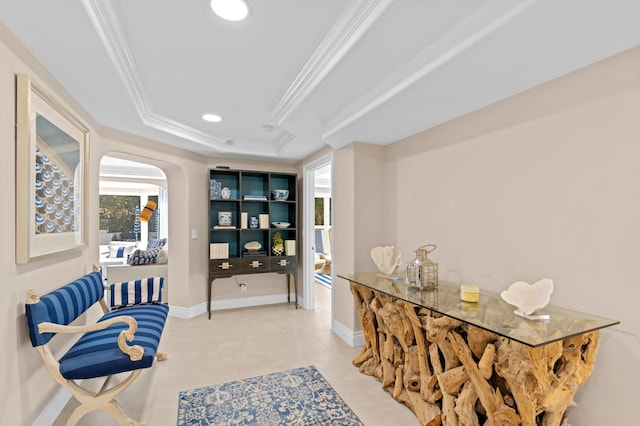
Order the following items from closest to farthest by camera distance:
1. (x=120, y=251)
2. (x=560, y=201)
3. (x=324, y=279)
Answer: (x=560, y=201)
(x=324, y=279)
(x=120, y=251)

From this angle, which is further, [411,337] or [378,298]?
[378,298]

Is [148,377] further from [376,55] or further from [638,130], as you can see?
[638,130]

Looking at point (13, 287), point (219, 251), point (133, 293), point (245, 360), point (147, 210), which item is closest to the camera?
point (13, 287)

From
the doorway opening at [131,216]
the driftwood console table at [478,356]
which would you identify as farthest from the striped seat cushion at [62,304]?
the doorway opening at [131,216]

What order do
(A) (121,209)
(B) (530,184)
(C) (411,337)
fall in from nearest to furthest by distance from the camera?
(B) (530,184), (C) (411,337), (A) (121,209)

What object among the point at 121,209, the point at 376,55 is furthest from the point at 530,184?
the point at 121,209

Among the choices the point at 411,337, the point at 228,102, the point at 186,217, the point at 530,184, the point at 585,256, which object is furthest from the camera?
the point at 186,217

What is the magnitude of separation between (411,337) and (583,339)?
102 centimetres

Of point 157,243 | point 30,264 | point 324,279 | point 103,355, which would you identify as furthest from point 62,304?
point 324,279

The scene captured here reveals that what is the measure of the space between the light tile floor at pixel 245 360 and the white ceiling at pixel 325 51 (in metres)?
2.16

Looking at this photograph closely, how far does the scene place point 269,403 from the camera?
2188 mm

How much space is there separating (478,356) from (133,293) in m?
3.02

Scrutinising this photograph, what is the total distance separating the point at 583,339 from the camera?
147 cm

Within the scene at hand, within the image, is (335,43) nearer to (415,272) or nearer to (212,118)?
(415,272)
